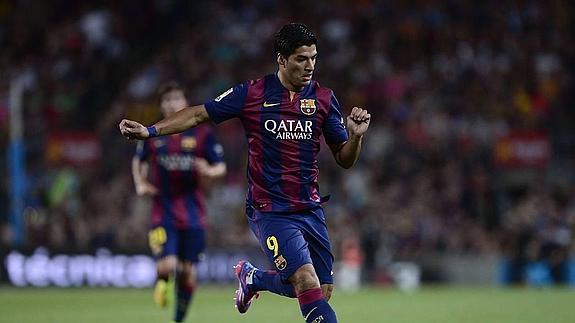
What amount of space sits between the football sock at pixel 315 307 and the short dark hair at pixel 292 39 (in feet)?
5.53

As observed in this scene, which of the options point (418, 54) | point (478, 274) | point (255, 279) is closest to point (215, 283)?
point (478, 274)

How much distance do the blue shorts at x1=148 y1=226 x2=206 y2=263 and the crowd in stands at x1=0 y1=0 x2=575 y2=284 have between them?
30.6ft

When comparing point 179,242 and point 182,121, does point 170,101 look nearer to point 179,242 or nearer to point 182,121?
point 179,242

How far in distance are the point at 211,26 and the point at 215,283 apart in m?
7.19

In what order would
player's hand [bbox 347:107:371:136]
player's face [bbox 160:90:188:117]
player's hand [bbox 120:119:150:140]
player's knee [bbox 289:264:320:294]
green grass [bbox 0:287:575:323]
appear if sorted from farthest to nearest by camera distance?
green grass [bbox 0:287:575:323]
player's face [bbox 160:90:188:117]
player's knee [bbox 289:264:320:294]
player's hand [bbox 347:107:371:136]
player's hand [bbox 120:119:150:140]

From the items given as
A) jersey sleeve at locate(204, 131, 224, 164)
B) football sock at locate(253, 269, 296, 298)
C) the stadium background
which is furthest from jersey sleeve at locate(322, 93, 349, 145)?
the stadium background

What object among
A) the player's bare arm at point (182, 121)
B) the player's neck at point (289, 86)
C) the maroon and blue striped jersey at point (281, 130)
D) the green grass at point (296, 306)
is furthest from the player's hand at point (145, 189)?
the player's neck at point (289, 86)

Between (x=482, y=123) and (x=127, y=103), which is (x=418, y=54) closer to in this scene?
(x=482, y=123)

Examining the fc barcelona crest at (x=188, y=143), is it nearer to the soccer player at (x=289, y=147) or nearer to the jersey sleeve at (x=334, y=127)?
the soccer player at (x=289, y=147)

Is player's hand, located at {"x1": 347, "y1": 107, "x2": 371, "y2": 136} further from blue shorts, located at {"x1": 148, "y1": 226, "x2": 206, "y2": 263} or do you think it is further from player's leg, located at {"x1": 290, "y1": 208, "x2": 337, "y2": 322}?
blue shorts, located at {"x1": 148, "y1": 226, "x2": 206, "y2": 263}

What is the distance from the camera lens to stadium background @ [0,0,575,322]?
77.2 ft

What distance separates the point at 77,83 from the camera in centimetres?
2739

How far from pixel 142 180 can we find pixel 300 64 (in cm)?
489

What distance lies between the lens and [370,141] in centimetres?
2505
